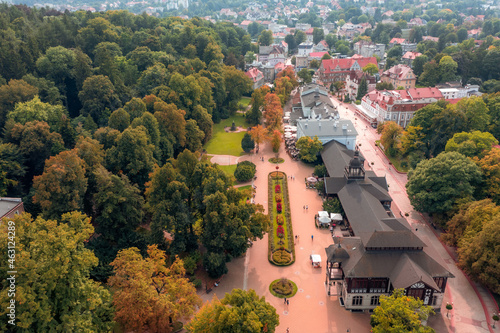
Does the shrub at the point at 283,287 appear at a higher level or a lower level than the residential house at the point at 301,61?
lower

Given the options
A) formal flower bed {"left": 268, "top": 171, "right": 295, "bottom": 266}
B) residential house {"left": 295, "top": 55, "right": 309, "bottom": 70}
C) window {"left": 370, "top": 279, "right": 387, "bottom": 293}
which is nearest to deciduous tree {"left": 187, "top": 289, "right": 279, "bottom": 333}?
window {"left": 370, "top": 279, "right": 387, "bottom": 293}

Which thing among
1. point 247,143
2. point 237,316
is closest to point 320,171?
point 247,143

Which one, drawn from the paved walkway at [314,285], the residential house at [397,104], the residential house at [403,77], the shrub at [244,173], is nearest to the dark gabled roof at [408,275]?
the paved walkway at [314,285]

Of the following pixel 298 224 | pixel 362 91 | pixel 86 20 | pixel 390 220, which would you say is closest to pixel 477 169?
pixel 390 220

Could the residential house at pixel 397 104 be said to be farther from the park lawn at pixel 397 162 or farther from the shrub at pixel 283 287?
the shrub at pixel 283 287

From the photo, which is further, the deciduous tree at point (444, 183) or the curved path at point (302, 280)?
the deciduous tree at point (444, 183)

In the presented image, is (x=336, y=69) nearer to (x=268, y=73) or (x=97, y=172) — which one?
(x=268, y=73)
